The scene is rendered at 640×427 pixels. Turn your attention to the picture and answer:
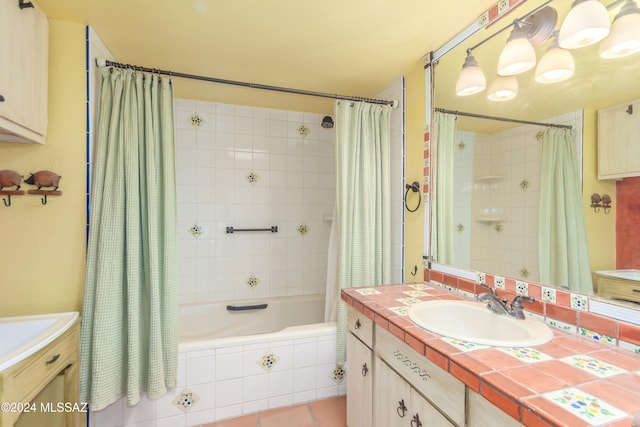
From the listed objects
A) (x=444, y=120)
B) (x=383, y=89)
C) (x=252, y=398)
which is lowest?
(x=252, y=398)

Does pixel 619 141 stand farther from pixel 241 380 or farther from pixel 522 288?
pixel 241 380

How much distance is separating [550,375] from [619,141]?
82cm

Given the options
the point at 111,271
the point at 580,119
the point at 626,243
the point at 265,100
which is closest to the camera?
the point at 626,243

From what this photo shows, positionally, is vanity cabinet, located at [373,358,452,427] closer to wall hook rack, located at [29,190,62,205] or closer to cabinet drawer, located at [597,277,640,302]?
cabinet drawer, located at [597,277,640,302]

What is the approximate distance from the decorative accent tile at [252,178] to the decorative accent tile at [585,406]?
Answer: 2.49 metres

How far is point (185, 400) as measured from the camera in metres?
1.70

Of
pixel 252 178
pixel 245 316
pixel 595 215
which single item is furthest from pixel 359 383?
pixel 252 178

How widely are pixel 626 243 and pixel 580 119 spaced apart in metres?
0.48

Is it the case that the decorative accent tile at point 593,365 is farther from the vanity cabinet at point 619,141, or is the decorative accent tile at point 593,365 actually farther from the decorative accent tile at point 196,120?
the decorative accent tile at point 196,120

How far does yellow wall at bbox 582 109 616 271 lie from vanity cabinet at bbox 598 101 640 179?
21mm

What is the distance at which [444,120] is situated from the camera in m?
1.74

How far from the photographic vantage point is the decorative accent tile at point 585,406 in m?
0.60

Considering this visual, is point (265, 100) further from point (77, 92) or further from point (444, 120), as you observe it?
point (444, 120)

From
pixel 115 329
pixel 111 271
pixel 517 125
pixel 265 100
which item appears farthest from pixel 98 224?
pixel 517 125
